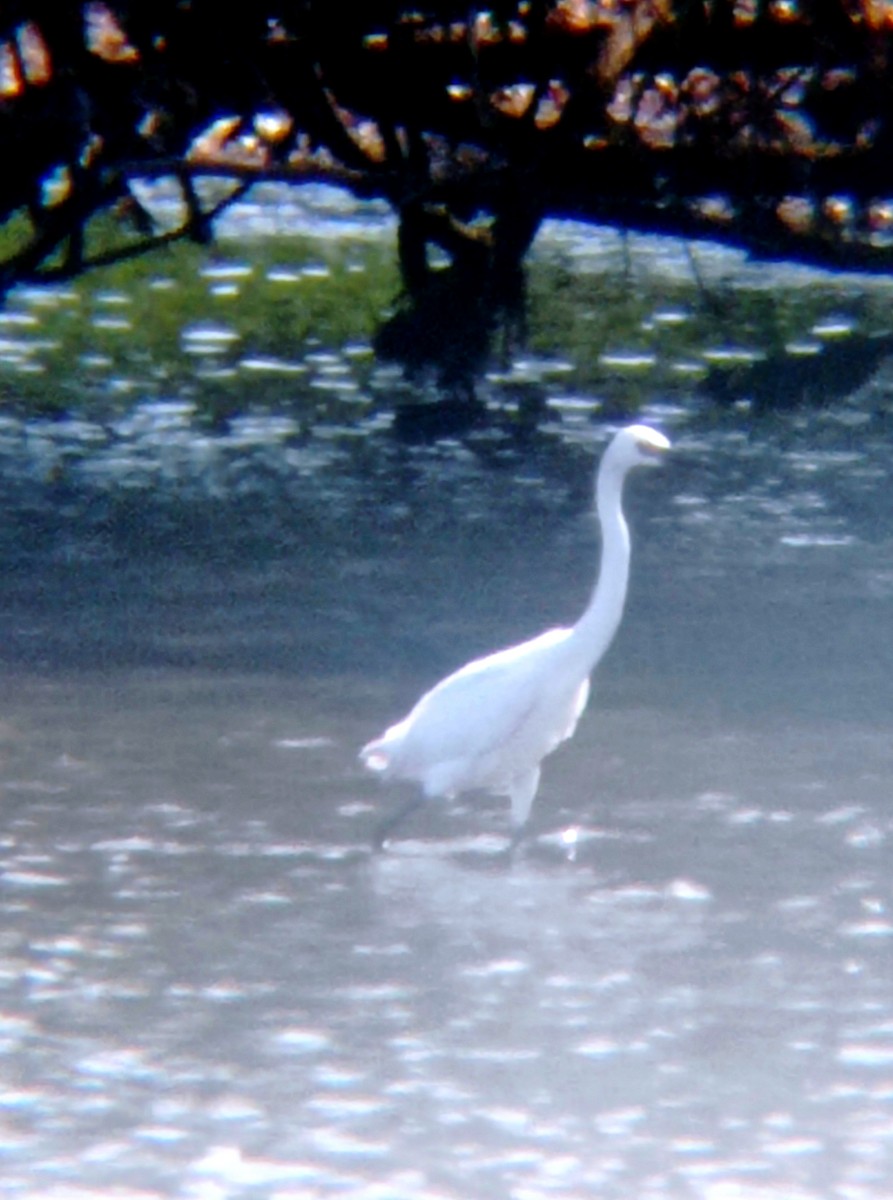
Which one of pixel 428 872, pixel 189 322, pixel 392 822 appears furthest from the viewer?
pixel 189 322

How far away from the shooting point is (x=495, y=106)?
15984mm

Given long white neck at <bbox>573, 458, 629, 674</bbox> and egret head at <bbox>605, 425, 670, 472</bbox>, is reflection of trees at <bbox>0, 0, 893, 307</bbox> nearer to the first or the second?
egret head at <bbox>605, 425, 670, 472</bbox>

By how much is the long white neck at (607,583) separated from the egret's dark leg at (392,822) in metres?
0.85

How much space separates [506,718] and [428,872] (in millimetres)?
728

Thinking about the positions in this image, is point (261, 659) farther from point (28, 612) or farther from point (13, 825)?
point (13, 825)

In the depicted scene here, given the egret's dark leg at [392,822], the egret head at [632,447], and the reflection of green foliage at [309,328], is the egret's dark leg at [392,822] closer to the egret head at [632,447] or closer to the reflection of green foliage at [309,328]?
the egret head at [632,447]

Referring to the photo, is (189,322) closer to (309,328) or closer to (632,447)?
(309,328)

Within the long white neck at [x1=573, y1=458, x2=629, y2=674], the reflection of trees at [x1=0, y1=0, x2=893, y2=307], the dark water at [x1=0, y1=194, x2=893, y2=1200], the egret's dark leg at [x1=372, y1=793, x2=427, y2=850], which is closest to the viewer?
the dark water at [x1=0, y1=194, x2=893, y2=1200]

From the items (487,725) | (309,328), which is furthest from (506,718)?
(309,328)

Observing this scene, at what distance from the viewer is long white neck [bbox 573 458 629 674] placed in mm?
9234

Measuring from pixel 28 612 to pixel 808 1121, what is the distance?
7103 millimetres

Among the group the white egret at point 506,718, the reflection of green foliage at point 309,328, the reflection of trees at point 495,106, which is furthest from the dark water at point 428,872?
the reflection of green foliage at point 309,328

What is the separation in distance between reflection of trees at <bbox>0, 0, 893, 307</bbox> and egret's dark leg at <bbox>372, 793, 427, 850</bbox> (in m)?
6.30

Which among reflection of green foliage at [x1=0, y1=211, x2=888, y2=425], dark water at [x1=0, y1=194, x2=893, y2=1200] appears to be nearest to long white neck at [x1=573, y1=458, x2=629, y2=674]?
dark water at [x1=0, y1=194, x2=893, y2=1200]
